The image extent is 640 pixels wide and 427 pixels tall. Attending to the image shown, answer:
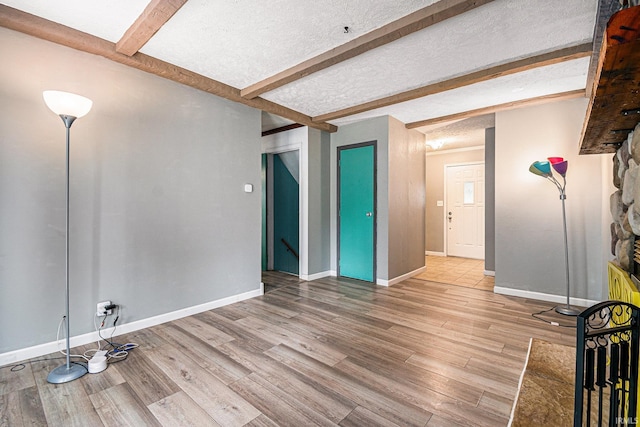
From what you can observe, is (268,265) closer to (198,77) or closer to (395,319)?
(395,319)

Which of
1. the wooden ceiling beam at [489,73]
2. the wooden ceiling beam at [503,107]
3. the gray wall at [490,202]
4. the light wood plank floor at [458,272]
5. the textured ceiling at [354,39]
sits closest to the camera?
the textured ceiling at [354,39]

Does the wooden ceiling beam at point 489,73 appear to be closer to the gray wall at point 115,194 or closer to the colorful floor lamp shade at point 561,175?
the colorful floor lamp shade at point 561,175

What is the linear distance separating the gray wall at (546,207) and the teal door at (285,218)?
3.12m

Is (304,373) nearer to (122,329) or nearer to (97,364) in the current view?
(97,364)

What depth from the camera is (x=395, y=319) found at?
303 centimetres

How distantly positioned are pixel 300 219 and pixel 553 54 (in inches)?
142

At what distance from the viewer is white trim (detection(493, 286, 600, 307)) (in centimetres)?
343

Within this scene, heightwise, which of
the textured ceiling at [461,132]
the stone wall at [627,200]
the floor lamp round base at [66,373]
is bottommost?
the floor lamp round base at [66,373]

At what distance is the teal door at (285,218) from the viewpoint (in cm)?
509

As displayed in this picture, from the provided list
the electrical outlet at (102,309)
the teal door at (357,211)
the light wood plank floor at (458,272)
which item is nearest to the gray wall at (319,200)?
the teal door at (357,211)

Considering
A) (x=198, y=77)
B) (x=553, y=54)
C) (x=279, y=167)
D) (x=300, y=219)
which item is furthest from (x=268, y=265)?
(x=553, y=54)

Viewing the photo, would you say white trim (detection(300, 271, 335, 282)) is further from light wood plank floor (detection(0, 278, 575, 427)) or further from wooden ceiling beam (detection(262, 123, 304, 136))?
wooden ceiling beam (detection(262, 123, 304, 136))

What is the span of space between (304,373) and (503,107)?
4009 mm

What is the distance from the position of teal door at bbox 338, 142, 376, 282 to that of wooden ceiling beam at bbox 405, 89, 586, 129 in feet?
3.12
